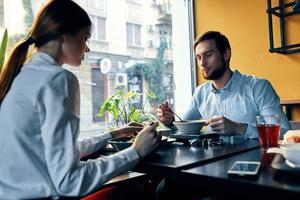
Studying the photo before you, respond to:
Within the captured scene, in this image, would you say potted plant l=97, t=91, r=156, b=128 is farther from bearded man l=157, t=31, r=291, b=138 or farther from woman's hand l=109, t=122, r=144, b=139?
woman's hand l=109, t=122, r=144, b=139

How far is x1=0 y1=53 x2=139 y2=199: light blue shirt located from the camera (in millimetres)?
827

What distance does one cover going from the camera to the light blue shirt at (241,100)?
1.84 m

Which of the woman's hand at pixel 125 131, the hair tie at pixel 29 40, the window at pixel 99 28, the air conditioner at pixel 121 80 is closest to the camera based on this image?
the hair tie at pixel 29 40

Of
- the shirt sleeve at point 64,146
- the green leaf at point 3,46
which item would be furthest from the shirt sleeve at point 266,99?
the green leaf at point 3,46

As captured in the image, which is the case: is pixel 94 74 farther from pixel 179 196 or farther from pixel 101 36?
pixel 179 196

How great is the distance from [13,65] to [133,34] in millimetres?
1893

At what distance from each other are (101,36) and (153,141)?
5.66ft

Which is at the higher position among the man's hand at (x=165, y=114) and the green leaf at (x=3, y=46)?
the green leaf at (x=3, y=46)

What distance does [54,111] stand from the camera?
0.83 m

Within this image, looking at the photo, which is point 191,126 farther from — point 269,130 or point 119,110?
point 119,110

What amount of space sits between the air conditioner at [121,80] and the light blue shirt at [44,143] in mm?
1724

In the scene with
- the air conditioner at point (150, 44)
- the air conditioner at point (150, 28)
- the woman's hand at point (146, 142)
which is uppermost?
the air conditioner at point (150, 28)

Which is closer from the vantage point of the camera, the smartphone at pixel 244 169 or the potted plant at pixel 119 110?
the smartphone at pixel 244 169

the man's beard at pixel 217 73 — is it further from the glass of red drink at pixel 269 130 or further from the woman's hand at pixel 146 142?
the woman's hand at pixel 146 142
